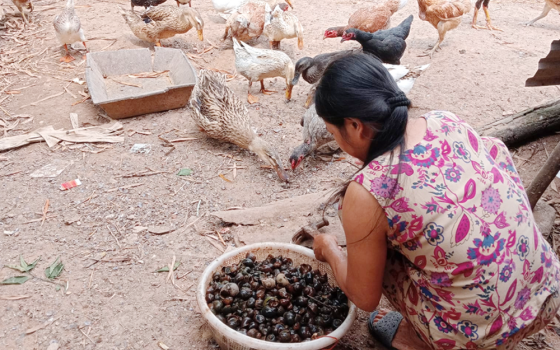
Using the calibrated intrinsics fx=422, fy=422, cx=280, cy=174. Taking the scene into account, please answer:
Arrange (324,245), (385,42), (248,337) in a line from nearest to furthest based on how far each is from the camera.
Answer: (248,337)
(324,245)
(385,42)

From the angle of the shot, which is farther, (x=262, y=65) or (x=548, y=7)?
(x=548, y=7)

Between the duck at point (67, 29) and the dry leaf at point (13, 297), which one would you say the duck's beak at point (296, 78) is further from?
the dry leaf at point (13, 297)

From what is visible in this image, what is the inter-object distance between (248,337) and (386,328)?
83 cm

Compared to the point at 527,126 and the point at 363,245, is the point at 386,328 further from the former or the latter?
the point at 527,126

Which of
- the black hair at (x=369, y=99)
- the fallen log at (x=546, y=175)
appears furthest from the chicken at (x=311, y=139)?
the black hair at (x=369, y=99)

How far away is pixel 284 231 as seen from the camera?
338 cm

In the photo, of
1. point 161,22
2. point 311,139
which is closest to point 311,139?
point 311,139

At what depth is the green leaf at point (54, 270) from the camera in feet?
9.77

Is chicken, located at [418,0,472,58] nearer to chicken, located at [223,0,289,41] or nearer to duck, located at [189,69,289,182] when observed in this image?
chicken, located at [223,0,289,41]

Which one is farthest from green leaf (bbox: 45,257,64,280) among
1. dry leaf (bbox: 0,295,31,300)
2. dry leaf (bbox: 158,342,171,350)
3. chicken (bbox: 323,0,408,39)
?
chicken (bbox: 323,0,408,39)

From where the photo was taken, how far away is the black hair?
5.34 feet

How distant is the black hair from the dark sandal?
1130mm

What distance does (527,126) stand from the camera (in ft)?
14.0

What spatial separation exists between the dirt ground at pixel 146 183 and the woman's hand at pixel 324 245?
1.92ft
